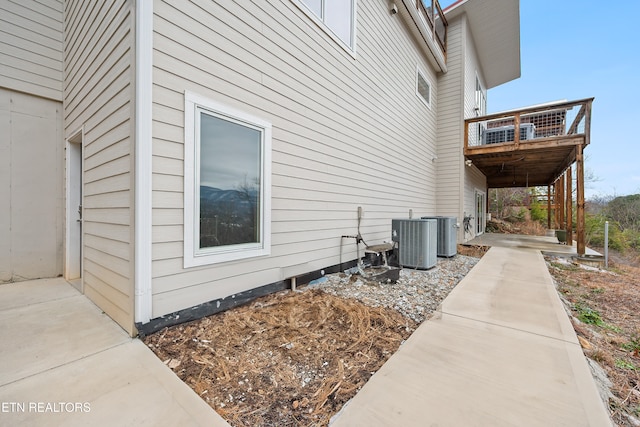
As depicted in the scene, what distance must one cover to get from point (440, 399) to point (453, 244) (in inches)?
218

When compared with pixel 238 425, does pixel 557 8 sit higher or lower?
higher

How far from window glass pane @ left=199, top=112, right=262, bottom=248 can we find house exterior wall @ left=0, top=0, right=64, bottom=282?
9.87 ft

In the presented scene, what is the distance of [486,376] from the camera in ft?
5.77

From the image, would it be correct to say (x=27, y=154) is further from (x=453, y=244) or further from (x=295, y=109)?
(x=453, y=244)

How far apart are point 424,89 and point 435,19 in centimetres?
215

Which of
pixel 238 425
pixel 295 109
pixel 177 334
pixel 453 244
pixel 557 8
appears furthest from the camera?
pixel 557 8

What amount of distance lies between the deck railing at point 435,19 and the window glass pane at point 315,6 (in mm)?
4305

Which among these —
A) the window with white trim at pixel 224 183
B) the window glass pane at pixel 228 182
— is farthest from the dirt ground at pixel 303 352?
the window glass pane at pixel 228 182

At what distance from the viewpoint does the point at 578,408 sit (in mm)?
1471

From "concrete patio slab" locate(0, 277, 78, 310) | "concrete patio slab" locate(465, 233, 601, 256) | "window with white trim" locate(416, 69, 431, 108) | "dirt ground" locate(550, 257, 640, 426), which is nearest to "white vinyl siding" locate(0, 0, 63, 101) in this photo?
"concrete patio slab" locate(0, 277, 78, 310)

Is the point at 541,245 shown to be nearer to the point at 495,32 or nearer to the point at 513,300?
the point at 513,300

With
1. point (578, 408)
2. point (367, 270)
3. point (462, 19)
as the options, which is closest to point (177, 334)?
point (578, 408)

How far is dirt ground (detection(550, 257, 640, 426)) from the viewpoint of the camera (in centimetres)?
164

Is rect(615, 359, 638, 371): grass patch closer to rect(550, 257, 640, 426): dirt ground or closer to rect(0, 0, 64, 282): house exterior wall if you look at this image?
rect(550, 257, 640, 426): dirt ground
